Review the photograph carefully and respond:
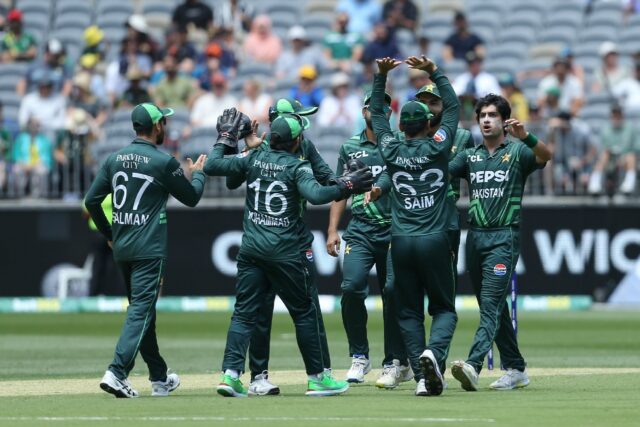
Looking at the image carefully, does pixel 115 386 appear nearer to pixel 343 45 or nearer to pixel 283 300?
pixel 283 300

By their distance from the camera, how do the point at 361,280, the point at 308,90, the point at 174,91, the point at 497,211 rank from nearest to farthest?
the point at 497,211 < the point at 361,280 < the point at 308,90 < the point at 174,91

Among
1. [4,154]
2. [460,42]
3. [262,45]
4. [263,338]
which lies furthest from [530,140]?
[262,45]

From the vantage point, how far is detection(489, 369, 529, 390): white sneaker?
1262 centimetres

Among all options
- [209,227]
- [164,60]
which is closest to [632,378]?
[209,227]

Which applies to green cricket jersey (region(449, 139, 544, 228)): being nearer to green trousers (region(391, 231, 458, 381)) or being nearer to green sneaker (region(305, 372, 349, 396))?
green trousers (region(391, 231, 458, 381))

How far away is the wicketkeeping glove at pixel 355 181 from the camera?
38.7 feet

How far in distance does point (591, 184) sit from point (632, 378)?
11.8 m

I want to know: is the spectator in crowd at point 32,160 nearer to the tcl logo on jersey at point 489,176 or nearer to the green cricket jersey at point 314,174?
the green cricket jersey at point 314,174

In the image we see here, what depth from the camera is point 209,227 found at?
1020 inches

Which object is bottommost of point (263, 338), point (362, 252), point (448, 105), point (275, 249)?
point (263, 338)

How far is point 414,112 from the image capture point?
12156 millimetres

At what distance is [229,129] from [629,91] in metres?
15.2

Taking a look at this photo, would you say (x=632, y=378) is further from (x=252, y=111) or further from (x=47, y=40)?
(x=47, y=40)

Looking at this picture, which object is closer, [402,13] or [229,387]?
[229,387]
